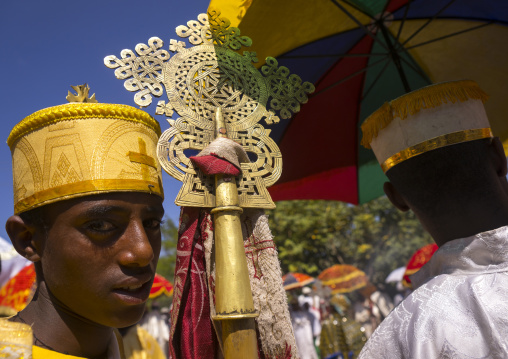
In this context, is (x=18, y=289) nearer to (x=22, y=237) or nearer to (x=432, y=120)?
(x=22, y=237)

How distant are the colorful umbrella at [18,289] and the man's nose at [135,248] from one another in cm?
396

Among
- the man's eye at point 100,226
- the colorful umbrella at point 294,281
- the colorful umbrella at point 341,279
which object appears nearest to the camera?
the man's eye at point 100,226

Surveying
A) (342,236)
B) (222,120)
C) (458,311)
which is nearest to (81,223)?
(222,120)

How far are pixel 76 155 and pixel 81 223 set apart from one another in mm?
273

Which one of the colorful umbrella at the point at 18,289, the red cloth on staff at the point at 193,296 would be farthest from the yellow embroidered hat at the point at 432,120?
the colorful umbrella at the point at 18,289

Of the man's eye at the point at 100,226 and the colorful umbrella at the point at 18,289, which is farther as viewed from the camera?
the colorful umbrella at the point at 18,289

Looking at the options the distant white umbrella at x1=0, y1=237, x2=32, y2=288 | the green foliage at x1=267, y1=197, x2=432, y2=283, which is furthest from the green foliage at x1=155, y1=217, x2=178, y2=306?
the distant white umbrella at x1=0, y1=237, x2=32, y2=288

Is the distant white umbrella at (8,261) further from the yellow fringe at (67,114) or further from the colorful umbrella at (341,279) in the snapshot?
the colorful umbrella at (341,279)

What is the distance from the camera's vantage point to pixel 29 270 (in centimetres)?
525

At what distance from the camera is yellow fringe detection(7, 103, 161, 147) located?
1633mm

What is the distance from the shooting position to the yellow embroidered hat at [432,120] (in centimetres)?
194

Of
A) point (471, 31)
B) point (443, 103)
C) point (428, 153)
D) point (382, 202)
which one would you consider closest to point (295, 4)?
point (443, 103)

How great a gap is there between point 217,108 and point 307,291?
1357 cm

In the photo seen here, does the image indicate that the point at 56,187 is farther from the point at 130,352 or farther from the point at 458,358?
the point at 130,352
